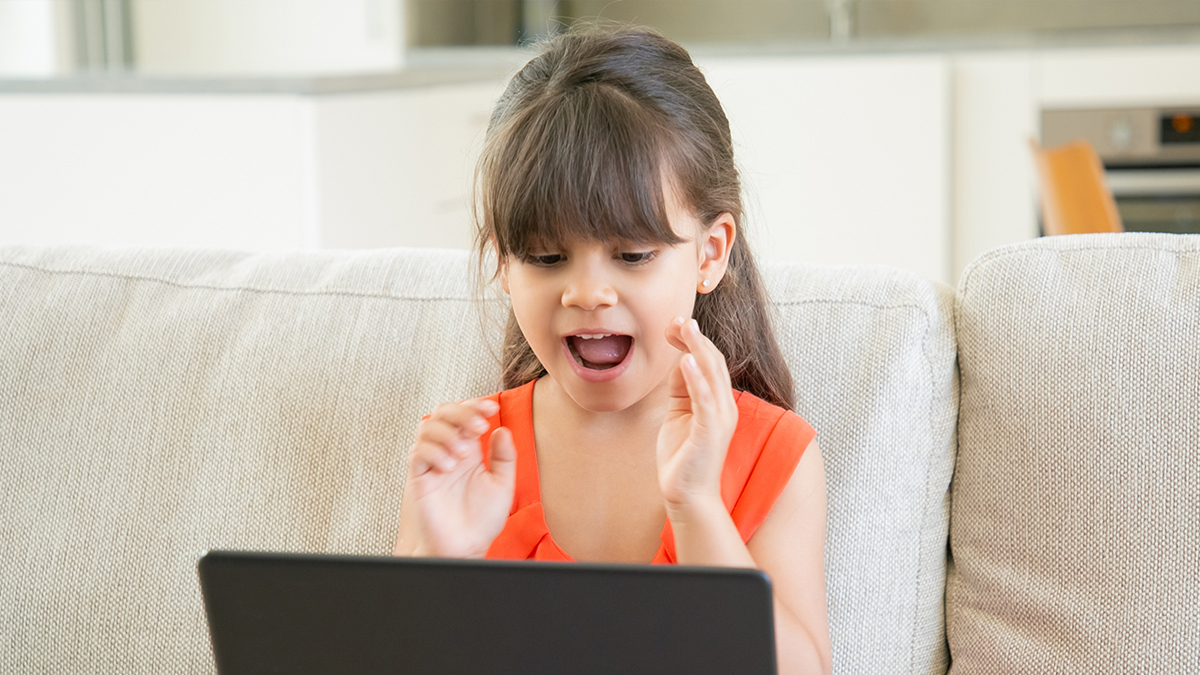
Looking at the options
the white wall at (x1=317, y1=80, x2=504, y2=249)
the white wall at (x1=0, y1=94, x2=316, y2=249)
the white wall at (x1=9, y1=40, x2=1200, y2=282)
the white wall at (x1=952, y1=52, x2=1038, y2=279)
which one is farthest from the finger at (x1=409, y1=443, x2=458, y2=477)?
the white wall at (x1=952, y1=52, x2=1038, y2=279)

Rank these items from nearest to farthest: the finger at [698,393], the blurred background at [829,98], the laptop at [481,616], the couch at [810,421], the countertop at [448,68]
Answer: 1. the laptop at [481,616]
2. the finger at [698,393]
3. the couch at [810,421]
4. the countertop at [448,68]
5. the blurred background at [829,98]

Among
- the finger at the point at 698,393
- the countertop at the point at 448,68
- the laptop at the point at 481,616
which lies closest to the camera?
the laptop at the point at 481,616

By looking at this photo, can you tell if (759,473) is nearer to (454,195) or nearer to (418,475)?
(418,475)

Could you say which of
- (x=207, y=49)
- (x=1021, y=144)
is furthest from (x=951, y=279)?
(x=207, y=49)

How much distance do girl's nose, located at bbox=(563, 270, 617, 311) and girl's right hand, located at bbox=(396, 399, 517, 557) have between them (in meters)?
0.09

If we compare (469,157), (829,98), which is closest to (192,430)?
(469,157)

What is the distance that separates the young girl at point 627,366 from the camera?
0.81m

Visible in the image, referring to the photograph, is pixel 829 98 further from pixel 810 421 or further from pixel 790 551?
pixel 790 551

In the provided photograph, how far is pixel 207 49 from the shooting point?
10.9ft

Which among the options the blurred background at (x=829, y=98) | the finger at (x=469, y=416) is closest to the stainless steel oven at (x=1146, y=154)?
the blurred background at (x=829, y=98)

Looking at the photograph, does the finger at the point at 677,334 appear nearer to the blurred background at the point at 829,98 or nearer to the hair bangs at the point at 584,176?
the hair bangs at the point at 584,176

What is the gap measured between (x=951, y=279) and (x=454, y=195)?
1576mm

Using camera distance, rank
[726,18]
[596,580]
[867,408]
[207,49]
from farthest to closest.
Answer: [726,18] → [207,49] → [867,408] → [596,580]

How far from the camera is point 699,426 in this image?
778 mm
